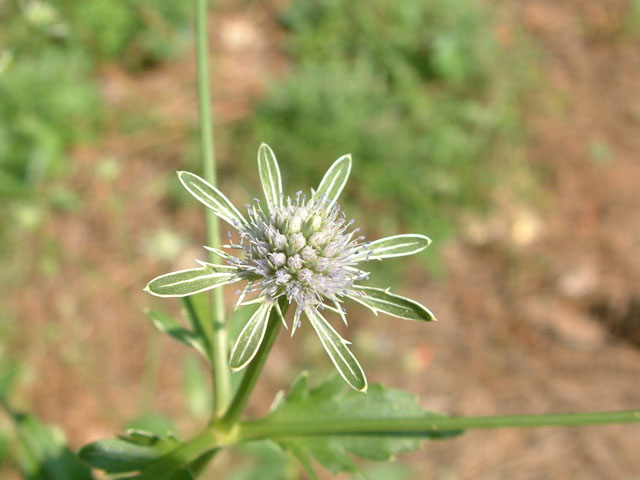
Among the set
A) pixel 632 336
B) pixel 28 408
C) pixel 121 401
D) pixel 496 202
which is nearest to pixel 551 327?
pixel 632 336

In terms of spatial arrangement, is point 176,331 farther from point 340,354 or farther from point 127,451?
point 340,354

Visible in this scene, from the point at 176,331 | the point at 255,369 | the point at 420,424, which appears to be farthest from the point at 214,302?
the point at 420,424

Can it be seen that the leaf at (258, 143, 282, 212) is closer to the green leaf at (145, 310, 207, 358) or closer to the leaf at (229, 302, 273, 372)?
the leaf at (229, 302, 273, 372)

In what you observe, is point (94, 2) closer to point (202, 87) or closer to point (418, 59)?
point (418, 59)

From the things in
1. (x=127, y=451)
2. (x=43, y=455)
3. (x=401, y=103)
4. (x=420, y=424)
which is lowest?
(x=43, y=455)

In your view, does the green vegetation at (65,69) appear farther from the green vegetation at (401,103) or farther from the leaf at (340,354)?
the leaf at (340,354)

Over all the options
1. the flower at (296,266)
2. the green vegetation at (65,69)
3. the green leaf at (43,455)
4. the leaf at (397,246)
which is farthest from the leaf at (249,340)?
the green vegetation at (65,69)

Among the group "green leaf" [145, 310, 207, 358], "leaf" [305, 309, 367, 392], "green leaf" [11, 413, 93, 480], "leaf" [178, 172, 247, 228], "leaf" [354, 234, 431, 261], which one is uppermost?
"leaf" [178, 172, 247, 228]

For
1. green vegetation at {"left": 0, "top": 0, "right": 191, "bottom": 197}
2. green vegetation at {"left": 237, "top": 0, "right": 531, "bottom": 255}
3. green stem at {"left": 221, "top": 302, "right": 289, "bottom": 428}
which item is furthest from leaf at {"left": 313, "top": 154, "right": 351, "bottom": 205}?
green vegetation at {"left": 0, "top": 0, "right": 191, "bottom": 197}
